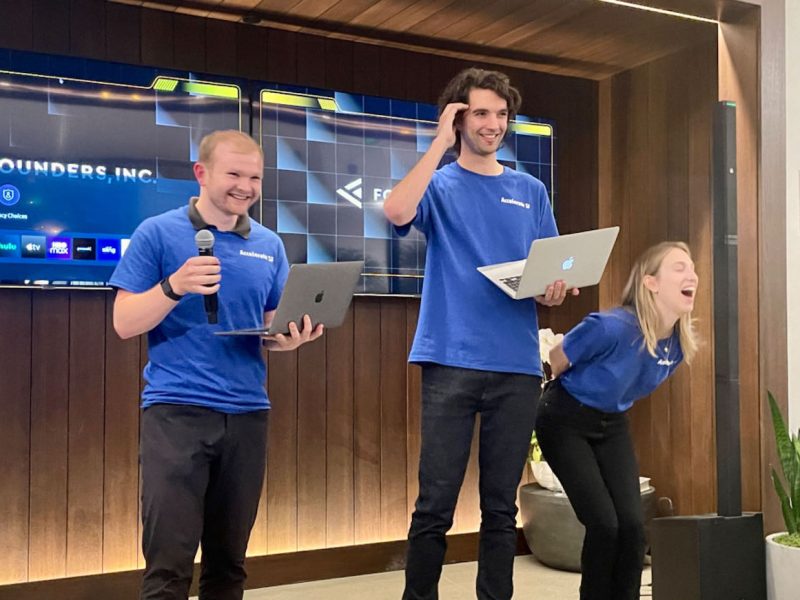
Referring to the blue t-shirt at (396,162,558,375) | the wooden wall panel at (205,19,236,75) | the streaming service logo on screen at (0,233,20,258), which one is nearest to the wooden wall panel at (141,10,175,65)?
the wooden wall panel at (205,19,236,75)

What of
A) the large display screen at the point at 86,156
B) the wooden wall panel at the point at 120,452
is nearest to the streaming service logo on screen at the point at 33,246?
the large display screen at the point at 86,156

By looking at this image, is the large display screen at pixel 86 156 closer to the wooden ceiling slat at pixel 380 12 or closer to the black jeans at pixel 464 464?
the wooden ceiling slat at pixel 380 12

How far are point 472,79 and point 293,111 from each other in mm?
1444

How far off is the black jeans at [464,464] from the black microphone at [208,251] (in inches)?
24.8

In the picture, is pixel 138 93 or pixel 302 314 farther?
pixel 138 93

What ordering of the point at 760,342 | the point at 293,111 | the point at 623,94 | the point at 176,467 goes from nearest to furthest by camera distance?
the point at 176,467
the point at 760,342
the point at 293,111
the point at 623,94

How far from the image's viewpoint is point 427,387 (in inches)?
93.2

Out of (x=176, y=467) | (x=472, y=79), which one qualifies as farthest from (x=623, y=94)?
(x=176, y=467)

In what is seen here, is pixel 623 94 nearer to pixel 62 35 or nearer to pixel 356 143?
pixel 356 143

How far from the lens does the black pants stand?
6.47 feet

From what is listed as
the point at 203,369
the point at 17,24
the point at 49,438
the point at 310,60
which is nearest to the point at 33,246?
the point at 49,438

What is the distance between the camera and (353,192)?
3.85 m

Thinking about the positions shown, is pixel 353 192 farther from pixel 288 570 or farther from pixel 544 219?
pixel 288 570

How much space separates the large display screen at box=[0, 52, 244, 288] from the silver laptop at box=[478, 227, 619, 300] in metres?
1.63
